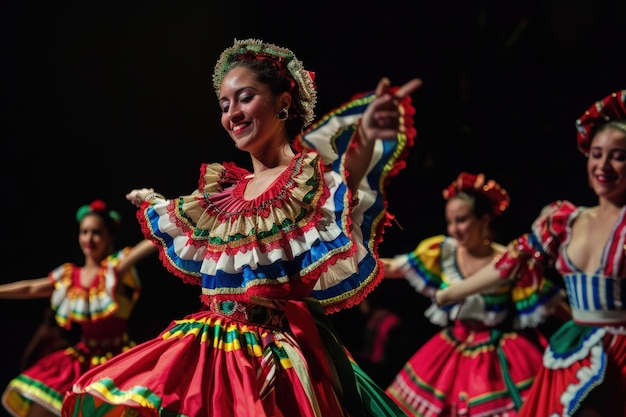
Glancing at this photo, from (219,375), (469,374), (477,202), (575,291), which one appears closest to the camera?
(219,375)

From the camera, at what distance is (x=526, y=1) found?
4.50 m

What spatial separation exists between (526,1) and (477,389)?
193cm

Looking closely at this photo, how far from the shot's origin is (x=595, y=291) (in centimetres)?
307

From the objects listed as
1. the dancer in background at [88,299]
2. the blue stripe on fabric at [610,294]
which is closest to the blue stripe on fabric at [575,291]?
the blue stripe on fabric at [610,294]

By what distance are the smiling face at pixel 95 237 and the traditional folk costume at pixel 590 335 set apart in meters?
2.44

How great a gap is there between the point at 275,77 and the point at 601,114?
1301mm

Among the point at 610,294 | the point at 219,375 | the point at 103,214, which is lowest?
the point at 610,294

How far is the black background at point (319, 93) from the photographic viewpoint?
4285mm

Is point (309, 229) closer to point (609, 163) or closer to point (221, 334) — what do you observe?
point (221, 334)

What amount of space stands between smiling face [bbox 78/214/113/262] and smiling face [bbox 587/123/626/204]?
2.62 meters

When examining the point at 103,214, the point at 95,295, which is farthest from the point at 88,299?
the point at 103,214

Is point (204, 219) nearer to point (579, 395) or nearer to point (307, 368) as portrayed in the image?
point (307, 368)

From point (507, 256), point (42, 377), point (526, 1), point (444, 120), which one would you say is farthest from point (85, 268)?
point (526, 1)

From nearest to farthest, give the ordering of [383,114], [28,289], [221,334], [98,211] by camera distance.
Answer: [383,114] → [221,334] → [28,289] → [98,211]
